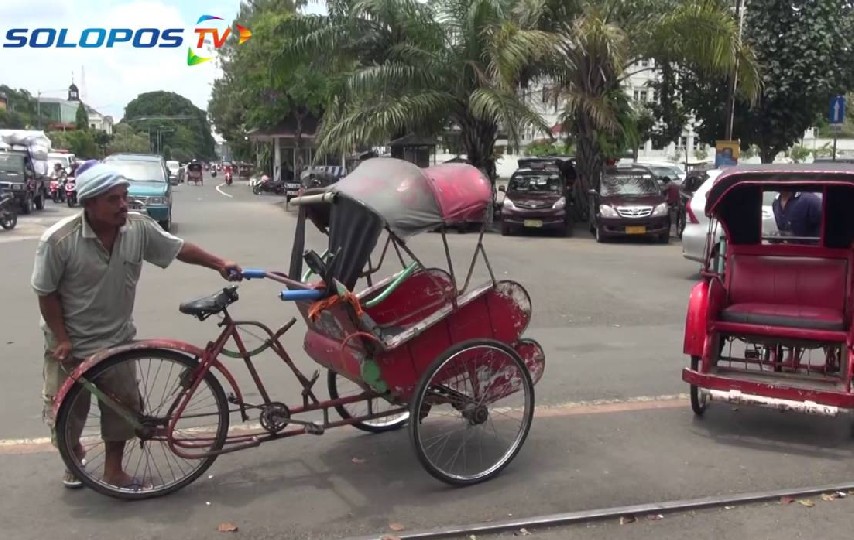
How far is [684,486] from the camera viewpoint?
461 centimetres

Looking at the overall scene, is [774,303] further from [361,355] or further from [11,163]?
[11,163]

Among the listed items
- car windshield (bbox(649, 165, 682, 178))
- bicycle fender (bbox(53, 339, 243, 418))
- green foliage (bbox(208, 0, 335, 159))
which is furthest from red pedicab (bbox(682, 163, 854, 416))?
car windshield (bbox(649, 165, 682, 178))

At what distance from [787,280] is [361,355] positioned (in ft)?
10.9

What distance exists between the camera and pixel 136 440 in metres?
4.51

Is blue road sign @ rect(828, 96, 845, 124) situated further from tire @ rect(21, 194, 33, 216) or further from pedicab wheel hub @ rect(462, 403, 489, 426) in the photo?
tire @ rect(21, 194, 33, 216)

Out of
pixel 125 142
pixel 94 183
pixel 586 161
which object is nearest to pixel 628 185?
pixel 586 161

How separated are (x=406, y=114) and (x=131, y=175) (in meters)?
6.78

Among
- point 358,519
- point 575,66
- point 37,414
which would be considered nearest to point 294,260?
point 358,519

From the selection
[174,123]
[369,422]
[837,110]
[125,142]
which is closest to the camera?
[369,422]

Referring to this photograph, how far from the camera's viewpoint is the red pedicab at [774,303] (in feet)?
17.2

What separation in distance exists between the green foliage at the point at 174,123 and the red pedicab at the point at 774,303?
403ft

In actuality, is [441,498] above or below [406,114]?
below

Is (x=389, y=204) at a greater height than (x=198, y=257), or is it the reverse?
(x=389, y=204)

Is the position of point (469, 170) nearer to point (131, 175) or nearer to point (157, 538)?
point (157, 538)
